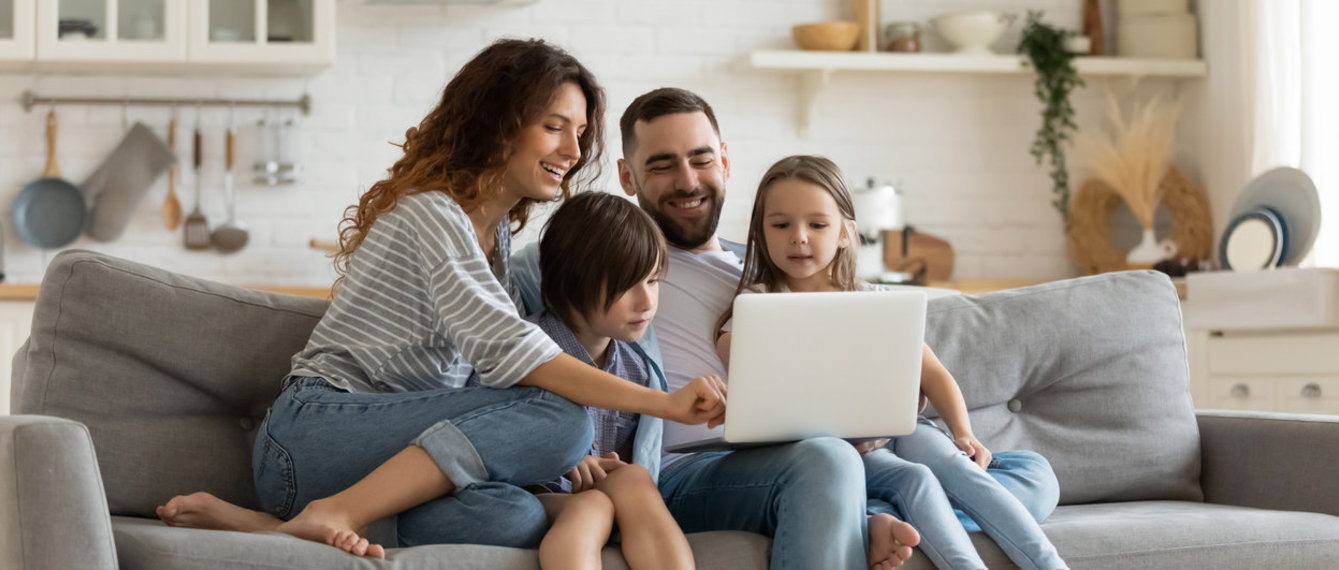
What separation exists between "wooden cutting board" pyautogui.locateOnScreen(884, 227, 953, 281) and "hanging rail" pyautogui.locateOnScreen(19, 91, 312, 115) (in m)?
1.95

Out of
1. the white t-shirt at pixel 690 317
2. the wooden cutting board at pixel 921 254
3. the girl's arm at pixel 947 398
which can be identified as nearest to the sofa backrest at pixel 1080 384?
the girl's arm at pixel 947 398

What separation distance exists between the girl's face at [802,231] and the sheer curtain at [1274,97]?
7.28ft

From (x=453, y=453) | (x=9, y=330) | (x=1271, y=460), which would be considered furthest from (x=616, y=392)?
(x=9, y=330)

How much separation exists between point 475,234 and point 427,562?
1.55ft

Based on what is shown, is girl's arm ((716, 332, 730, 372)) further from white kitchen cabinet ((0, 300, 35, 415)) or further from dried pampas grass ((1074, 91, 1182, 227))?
dried pampas grass ((1074, 91, 1182, 227))

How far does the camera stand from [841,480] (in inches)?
65.9

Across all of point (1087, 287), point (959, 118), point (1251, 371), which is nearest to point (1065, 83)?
point (959, 118)

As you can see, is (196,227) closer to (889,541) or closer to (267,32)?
(267,32)

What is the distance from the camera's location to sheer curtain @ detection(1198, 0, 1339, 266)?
3895 mm

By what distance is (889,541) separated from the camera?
1667mm

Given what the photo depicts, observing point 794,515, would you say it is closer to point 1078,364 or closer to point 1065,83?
point 1078,364

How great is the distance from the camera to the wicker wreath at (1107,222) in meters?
4.46

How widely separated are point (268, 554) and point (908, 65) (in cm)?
328

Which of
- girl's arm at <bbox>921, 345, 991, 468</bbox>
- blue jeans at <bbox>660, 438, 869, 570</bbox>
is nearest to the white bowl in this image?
girl's arm at <bbox>921, 345, 991, 468</bbox>
